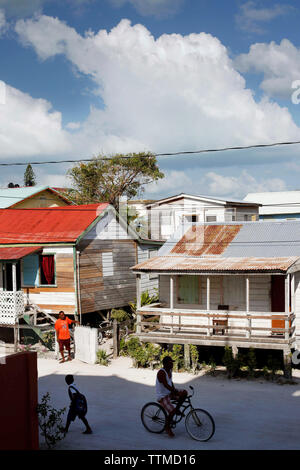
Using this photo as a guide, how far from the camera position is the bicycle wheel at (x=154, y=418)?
1259 centimetres

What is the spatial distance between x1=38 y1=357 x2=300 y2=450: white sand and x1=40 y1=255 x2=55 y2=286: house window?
14.4 feet

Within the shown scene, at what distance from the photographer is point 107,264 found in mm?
26812

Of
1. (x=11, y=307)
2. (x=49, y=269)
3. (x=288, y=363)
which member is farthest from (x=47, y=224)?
(x=288, y=363)

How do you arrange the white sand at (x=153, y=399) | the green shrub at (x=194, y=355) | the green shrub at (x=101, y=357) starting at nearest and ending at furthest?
the white sand at (x=153, y=399) → the green shrub at (x=194, y=355) → the green shrub at (x=101, y=357)

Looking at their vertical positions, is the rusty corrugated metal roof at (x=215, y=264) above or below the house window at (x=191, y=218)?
below

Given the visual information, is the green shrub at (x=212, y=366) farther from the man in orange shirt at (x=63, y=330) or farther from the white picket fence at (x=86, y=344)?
the man in orange shirt at (x=63, y=330)

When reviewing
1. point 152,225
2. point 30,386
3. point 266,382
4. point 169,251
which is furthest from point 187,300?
point 152,225

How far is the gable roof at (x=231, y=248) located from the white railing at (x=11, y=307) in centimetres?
698

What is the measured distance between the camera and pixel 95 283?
25734 millimetres

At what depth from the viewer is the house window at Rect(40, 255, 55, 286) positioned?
25.1m

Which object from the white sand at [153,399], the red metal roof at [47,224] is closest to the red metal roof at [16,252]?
the red metal roof at [47,224]

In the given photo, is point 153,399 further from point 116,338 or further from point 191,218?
point 191,218

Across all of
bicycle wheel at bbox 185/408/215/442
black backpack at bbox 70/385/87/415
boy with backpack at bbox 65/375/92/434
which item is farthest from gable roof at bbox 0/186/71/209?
bicycle wheel at bbox 185/408/215/442
